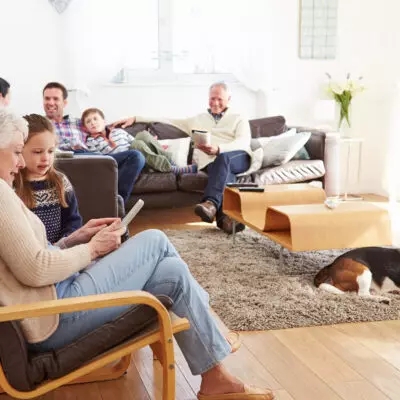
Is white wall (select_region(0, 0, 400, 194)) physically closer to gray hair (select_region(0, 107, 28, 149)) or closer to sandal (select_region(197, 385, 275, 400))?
gray hair (select_region(0, 107, 28, 149))

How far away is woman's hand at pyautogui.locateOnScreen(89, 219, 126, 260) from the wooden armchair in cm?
26

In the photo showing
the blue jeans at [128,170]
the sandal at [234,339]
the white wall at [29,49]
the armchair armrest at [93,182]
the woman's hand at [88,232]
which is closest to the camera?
the woman's hand at [88,232]

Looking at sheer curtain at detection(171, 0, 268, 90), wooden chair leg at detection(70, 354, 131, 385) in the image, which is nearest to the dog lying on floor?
wooden chair leg at detection(70, 354, 131, 385)

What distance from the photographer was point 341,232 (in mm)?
3635

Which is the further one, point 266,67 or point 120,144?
point 266,67

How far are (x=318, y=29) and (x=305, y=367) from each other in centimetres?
480

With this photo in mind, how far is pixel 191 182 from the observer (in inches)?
207

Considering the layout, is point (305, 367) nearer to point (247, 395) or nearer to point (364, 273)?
point (247, 395)

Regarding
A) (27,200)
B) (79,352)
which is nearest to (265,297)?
(27,200)

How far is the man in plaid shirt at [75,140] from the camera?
5.01 metres

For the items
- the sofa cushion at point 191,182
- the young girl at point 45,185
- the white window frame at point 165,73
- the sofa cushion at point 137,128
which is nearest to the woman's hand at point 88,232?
the young girl at point 45,185

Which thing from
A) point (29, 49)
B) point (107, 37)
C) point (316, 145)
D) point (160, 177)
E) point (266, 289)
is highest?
point (107, 37)

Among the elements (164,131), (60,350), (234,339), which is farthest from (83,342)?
(164,131)

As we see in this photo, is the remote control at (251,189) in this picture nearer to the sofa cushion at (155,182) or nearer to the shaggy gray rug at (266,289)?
the shaggy gray rug at (266,289)
